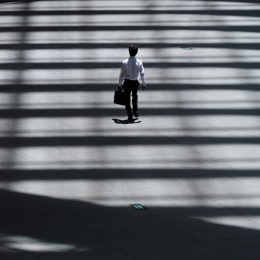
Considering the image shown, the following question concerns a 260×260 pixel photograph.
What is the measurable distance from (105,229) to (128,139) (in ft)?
13.0

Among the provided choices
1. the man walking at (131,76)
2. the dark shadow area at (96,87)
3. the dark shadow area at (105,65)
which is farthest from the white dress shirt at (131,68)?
the dark shadow area at (105,65)

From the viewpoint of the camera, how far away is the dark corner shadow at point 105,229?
1024cm

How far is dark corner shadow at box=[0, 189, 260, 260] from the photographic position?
10242 mm

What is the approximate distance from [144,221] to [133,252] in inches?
44.3

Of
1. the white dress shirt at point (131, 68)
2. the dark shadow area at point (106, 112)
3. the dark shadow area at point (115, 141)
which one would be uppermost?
the white dress shirt at point (131, 68)

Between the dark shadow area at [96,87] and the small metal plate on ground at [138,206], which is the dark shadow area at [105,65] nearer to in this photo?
the dark shadow area at [96,87]

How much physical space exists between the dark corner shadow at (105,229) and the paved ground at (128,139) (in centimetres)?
2

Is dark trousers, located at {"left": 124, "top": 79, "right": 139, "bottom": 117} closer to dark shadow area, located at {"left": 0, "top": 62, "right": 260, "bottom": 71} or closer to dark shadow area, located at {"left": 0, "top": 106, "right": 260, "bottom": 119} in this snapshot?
dark shadow area, located at {"left": 0, "top": 106, "right": 260, "bottom": 119}

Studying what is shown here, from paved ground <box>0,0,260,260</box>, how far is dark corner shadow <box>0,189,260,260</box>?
24 millimetres

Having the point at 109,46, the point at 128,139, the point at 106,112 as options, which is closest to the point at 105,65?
the point at 109,46

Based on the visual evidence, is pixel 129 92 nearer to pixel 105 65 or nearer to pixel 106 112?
pixel 106 112

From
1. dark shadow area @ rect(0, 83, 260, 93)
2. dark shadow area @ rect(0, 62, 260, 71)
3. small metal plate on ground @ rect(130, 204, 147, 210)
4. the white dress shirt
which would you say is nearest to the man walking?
the white dress shirt

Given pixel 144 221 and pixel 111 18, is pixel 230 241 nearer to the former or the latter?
pixel 144 221

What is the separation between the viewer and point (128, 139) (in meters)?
14.8
